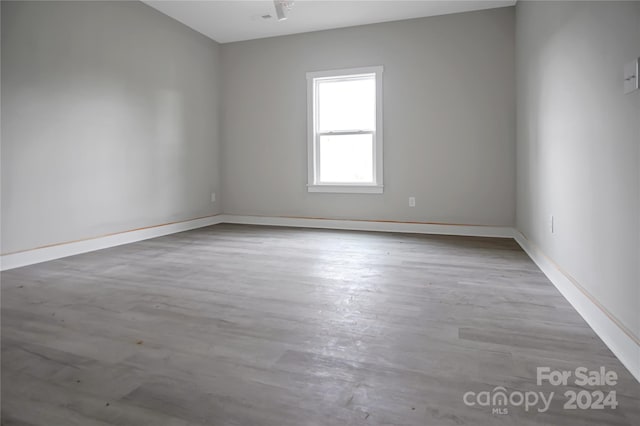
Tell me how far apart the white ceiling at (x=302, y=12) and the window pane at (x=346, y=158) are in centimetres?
143

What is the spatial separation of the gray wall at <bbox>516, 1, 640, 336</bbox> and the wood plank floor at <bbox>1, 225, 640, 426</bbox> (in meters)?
0.29

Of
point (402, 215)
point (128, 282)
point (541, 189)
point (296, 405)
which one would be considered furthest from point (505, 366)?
point (402, 215)

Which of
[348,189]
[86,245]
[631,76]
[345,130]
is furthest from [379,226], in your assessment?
[631,76]

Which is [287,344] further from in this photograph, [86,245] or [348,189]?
[348,189]

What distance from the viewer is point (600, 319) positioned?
1853mm

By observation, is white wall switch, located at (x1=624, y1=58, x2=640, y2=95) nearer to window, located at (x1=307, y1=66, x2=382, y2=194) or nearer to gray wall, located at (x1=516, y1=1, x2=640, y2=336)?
gray wall, located at (x1=516, y1=1, x2=640, y2=336)

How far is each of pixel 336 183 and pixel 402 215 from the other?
982mm

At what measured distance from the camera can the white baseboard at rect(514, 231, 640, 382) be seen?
1.53 meters

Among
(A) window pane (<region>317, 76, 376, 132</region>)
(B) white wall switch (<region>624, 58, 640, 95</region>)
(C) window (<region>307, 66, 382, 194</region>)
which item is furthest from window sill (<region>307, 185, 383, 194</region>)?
(B) white wall switch (<region>624, 58, 640, 95</region>)

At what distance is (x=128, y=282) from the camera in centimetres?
280

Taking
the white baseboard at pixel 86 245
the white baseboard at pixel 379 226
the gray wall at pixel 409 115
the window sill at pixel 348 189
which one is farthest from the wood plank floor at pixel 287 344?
the window sill at pixel 348 189

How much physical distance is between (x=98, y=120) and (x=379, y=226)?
3.40 m

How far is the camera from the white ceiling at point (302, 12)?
176 inches

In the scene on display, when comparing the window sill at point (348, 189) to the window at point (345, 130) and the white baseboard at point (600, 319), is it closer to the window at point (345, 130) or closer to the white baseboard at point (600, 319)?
the window at point (345, 130)
